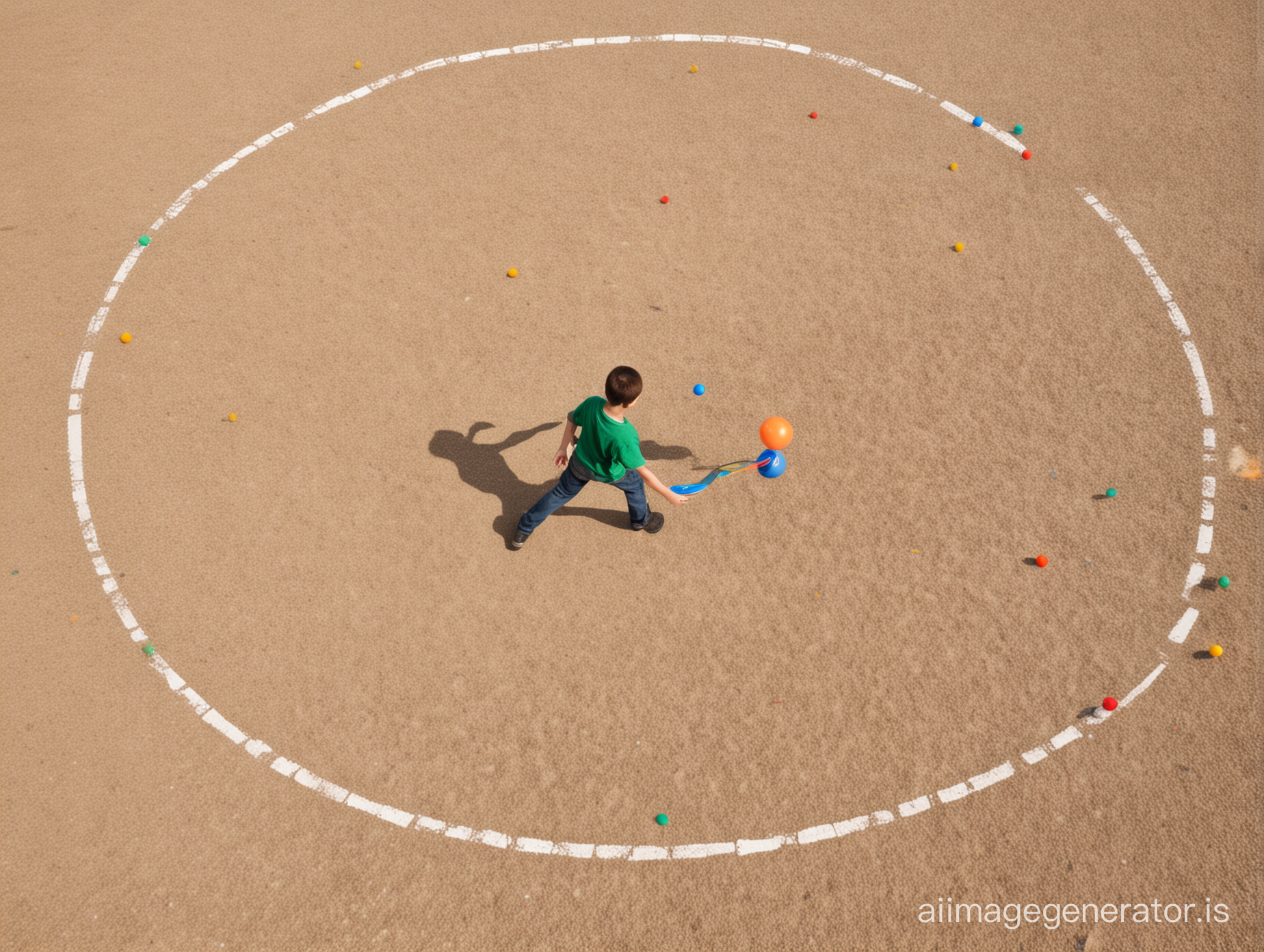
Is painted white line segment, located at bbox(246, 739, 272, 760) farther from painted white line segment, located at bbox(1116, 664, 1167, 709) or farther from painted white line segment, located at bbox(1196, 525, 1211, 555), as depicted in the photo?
painted white line segment, located at bbox(1196, 525, 1211, 555)

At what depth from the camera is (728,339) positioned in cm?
920

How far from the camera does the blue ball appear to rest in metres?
7.91

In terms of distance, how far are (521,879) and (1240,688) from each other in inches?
248

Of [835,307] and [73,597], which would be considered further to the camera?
[835,307]

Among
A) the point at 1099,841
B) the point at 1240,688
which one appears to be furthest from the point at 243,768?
the point at 1240,688

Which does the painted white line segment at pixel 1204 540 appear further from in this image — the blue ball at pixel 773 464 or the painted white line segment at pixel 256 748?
the painted white line segment at pixel 256 748

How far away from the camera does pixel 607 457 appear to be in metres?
7.01

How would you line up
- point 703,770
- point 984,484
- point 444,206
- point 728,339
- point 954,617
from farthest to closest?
1. point 444,206
2. point 728,339
3. point 984,484
4. point 954,617
5. point 703,770

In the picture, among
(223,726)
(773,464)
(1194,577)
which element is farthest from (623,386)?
(1194,577)

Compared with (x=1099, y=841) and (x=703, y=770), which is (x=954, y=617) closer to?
(x=1099, y=841)

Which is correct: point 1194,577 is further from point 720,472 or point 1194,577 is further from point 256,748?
point 256,748

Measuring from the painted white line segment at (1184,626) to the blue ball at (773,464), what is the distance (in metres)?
3.76

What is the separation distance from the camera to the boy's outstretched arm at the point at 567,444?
7.27 m

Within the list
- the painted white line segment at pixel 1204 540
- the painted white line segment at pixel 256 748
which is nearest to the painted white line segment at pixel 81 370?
the painted white line segment at pixel 256 748
